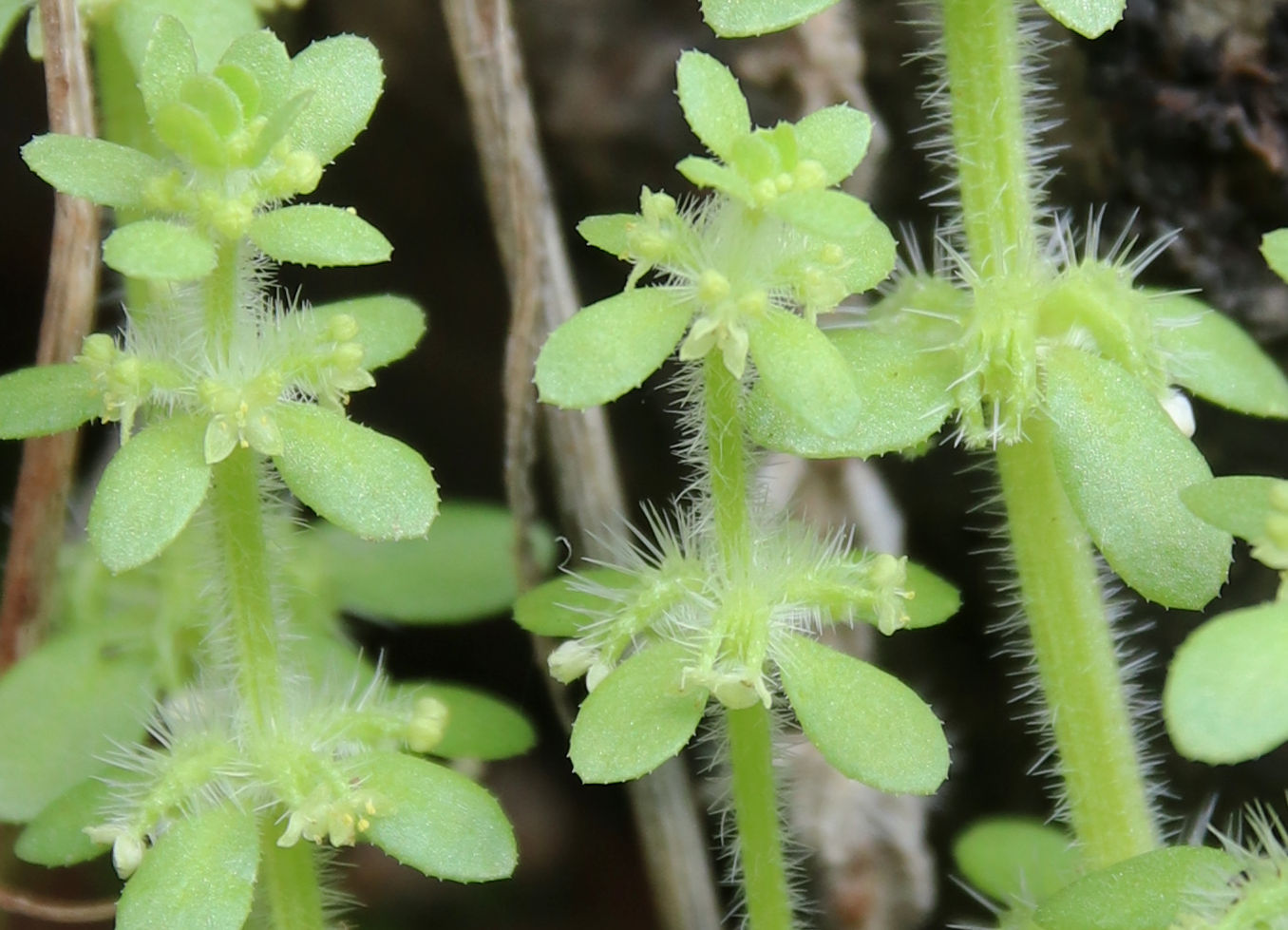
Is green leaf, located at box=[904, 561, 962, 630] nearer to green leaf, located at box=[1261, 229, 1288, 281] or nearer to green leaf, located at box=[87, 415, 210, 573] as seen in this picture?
green leaf, located at box=[1261, 229, 1288, 281]

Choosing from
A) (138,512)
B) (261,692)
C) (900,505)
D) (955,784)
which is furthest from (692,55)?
(955,784)

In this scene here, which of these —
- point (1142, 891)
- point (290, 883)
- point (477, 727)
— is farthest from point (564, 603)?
point (1142, 891)

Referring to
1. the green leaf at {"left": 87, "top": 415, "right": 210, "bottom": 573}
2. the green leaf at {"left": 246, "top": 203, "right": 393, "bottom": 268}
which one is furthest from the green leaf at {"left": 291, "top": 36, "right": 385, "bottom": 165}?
the green leaf at {"left": 87, "top": 415, "right": 210, "bottom": 573}

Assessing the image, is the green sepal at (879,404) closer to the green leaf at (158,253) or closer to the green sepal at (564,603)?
the green sepal at (564,603)

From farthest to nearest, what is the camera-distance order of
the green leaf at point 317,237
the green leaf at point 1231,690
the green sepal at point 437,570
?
the green sepal at point 437,570 → the green leaf at point 317,237 → the green leaf at point 1231,690

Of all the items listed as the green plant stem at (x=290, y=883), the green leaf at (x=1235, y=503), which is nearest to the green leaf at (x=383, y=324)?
the green plant stem at (x=290, y=883)

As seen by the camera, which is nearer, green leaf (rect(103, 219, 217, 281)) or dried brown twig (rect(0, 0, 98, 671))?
green leaf (rect(103, 219, 217, 281))

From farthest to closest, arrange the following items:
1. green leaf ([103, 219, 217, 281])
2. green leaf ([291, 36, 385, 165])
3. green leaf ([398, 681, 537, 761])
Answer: green leaf ([398, 681, 537, 761]) < green leaf ([291, 36, 385, 165]) < green leaf ([103, 219, 217, 281])
